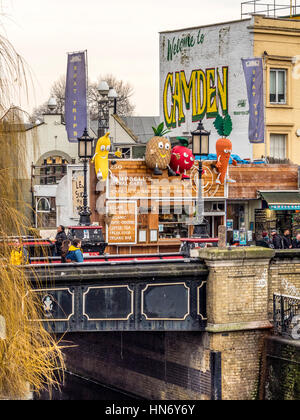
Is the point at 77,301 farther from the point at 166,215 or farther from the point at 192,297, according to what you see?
the point at 166,215

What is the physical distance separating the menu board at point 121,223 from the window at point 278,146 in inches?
342

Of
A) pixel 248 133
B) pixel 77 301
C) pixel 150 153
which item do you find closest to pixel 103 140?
pixel 150 153

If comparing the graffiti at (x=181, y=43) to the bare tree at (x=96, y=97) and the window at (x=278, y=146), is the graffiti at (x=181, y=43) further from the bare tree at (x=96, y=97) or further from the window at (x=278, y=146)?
the bare tree at (x=96, y=97)

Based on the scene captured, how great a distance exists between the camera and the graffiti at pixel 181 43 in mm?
41688

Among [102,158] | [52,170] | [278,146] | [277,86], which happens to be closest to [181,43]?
[277,86]

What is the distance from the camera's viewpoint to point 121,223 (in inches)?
1318

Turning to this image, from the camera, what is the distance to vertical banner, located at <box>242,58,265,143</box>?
121ft

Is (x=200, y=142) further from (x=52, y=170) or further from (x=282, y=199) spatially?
(x=52, y=170)

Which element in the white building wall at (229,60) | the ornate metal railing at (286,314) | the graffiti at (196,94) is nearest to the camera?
the ornate metal railing at (286,314)

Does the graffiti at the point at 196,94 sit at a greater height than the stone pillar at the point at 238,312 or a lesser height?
greater

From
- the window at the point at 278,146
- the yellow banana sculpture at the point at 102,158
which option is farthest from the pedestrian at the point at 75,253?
the window at the point at 278,146

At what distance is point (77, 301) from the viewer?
64.3 feet

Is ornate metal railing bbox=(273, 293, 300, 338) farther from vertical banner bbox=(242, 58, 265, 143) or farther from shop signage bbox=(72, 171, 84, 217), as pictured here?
vertical banner bbox=(242, 58, 265, 143)

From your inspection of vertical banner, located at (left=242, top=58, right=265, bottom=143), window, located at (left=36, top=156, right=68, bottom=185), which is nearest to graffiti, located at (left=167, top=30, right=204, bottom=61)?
vertical banner, located at (left=242, top=58, right=265, bottom=143)
